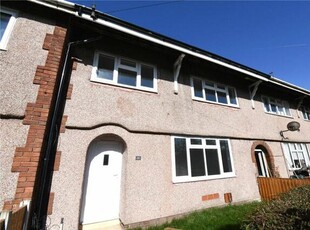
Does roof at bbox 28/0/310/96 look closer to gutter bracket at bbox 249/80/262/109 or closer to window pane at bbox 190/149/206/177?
gutter bracket at bbox 249/80/262/109

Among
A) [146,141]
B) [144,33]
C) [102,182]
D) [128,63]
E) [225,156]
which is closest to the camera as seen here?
[102,182]

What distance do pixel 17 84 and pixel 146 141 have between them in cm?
360

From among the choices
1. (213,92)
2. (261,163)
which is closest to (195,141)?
(213,92)

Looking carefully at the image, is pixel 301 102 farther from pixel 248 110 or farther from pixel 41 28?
pixel 41 28

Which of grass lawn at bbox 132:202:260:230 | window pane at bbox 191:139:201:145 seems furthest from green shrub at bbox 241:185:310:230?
window pane at bbox 191:139:201:145

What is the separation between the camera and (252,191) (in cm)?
741

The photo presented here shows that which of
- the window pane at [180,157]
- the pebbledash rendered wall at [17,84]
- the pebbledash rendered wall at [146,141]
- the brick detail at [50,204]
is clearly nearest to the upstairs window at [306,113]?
the pebbledash rendered wall at [146,141]

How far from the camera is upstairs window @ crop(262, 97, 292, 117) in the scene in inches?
411

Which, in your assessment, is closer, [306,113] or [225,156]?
[225,156]

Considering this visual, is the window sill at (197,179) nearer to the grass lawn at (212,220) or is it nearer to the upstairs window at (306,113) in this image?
the grass lawn at (212,220)

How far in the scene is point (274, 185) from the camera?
24.1ft

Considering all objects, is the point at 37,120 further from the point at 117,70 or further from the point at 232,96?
the point at 232,96

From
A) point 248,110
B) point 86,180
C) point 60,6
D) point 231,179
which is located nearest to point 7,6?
point 60,6

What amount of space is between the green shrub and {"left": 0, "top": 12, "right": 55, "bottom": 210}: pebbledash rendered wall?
4.23 meters
